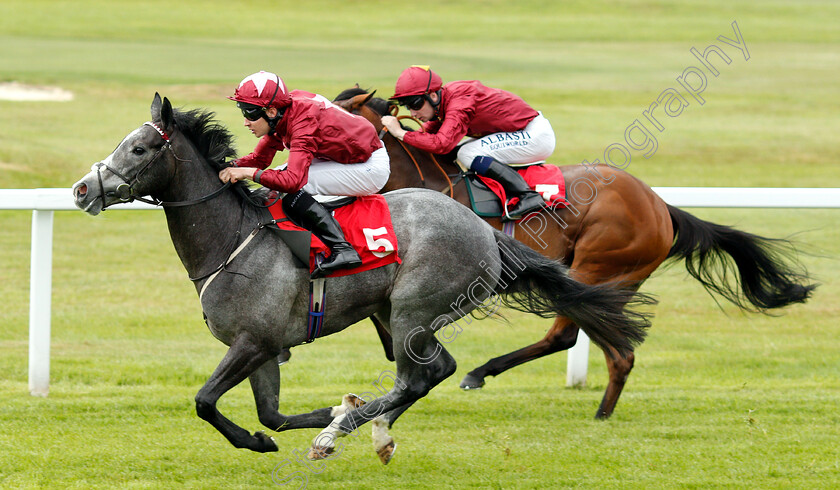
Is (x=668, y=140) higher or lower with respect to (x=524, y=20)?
higher

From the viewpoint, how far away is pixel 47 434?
452 cm

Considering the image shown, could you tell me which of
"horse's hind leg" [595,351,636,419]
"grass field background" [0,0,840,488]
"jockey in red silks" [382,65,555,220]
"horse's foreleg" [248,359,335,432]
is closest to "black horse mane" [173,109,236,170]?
"horse's foreleg" [248,359,335,432]

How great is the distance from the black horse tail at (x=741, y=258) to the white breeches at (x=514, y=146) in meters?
0.98

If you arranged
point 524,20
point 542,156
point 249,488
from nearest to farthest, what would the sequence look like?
point 249,488, point 542,156, point 524,20

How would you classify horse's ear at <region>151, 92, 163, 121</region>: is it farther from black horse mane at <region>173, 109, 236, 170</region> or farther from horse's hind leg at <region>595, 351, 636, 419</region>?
horse's hind leg at <region>595, 351, 636, 419</region>

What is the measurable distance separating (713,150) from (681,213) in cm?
1017

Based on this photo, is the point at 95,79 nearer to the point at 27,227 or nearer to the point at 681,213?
the point at 27,227

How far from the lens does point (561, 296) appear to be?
4453 mm

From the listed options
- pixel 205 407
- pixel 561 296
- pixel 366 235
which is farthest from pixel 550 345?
pixel 205 407

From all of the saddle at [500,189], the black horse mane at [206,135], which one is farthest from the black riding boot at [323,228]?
the saddle at [500,189]

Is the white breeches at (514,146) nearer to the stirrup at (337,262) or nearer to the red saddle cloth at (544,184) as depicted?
the red saddle cloth at (544,184)

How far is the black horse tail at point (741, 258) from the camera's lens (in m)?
5.68

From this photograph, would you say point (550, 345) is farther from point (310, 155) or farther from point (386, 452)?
point (310, 155)

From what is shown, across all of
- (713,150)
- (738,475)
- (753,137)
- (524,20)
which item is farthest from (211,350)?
(524,20)
